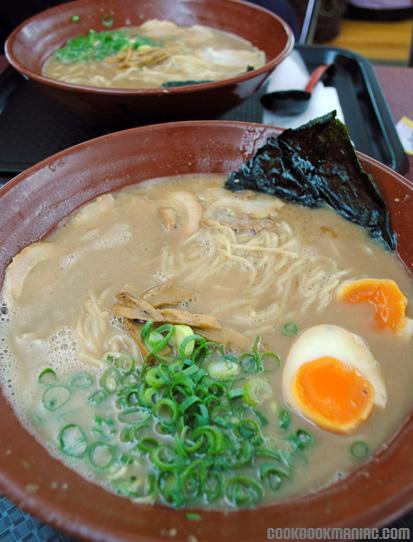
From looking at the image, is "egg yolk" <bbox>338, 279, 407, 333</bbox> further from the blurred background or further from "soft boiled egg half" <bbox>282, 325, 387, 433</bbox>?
the blurred background

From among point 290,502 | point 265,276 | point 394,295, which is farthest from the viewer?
point 265,276

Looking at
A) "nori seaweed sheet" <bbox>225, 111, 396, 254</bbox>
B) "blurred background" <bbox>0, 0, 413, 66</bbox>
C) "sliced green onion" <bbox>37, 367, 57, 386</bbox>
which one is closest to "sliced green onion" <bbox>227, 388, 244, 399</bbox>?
"sliced green onion" <bbox>37, 367, 57, 386</bbox>

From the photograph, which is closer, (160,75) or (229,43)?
(160,75)

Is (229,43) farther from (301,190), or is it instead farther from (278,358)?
(278,358)

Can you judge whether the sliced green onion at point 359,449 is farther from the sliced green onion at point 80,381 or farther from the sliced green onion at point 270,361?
the sliced green onion at point 80,381

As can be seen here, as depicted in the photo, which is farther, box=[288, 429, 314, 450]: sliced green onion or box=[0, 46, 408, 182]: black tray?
box=[0, 46, 408, 182]: black tray

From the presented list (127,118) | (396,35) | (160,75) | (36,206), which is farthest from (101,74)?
(396,35)
